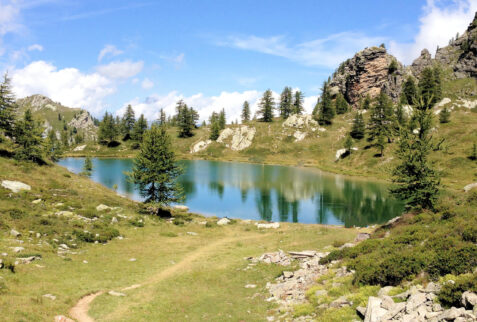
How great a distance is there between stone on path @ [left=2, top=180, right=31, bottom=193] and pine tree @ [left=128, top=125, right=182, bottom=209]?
13.4 metres

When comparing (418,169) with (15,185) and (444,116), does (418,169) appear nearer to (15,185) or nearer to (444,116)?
(15,185)

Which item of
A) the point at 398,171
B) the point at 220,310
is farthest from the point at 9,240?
the point at 398,171

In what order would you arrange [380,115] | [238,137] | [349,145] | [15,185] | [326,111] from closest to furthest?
[15,185] → [380,115] → [349,145] → [326,111] → [238,137]

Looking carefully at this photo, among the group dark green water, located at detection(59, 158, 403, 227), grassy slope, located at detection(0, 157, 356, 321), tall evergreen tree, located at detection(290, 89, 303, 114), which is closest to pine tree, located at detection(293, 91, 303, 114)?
tall evergreen tree, located at detection(290, 89, 303, 114)

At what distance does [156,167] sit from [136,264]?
65.8ft

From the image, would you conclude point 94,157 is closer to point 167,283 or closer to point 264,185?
point 264,185

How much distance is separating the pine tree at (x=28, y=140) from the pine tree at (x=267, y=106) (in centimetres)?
12870

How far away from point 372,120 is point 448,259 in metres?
125

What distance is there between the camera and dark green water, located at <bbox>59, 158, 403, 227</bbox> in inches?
2331

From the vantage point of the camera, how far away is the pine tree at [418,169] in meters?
31.7

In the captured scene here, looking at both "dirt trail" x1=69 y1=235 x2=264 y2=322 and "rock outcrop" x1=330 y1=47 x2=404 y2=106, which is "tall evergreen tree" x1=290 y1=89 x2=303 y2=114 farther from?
"dirt trail" x1=69 y1=235 x2=264 y2=322

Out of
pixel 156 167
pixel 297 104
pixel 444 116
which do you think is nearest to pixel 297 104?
pixel 297 104

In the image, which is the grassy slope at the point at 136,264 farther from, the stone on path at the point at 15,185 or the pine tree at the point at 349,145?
the pine tree at the point at 349,145

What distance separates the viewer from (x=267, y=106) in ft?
551
